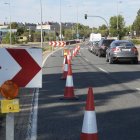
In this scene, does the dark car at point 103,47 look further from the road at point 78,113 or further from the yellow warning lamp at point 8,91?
the yellow warning lamp at point 8,91

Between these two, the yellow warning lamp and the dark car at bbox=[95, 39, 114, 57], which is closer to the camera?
the yellow warning lamp

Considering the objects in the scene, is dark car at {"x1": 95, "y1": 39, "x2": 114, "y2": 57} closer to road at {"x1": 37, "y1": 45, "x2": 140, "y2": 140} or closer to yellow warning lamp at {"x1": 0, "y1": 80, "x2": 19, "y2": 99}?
road at {"x1": 37, "y1": 45, "x2": 140, "y2": 140}

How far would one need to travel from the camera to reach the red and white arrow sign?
6.22 metres

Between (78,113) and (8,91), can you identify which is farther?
(78,113)

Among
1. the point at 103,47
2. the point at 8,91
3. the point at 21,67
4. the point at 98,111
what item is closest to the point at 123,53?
the point at 103,47

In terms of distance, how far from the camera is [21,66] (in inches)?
246

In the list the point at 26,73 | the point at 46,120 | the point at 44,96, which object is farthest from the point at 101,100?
the point at 26,73

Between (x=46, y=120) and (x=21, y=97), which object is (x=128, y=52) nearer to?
(x=21, y=97)

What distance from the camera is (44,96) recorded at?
13703mm

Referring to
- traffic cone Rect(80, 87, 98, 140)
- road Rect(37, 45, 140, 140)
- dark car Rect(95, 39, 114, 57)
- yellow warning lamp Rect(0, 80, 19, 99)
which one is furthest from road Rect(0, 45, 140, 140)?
dark car Rect(95, 39, 114, 57)

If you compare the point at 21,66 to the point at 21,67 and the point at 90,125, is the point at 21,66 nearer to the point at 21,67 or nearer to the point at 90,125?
the point at 21,67

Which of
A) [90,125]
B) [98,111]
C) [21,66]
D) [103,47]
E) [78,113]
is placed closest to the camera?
[21,66]

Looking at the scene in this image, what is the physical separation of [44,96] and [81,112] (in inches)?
123

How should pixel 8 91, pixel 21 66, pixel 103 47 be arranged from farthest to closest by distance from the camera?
pixel 103 47 → pixel 21 66 → pixel 8 91
